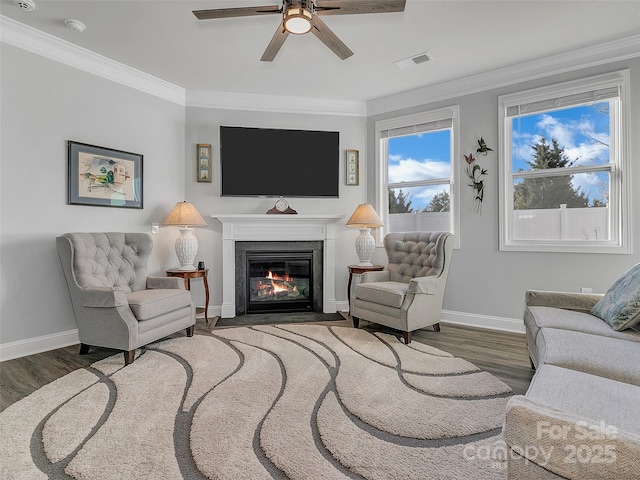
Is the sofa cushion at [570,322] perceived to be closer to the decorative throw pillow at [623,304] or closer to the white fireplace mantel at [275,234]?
the decorative throw pillow at [623,304]

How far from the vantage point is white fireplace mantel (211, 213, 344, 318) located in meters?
3.98

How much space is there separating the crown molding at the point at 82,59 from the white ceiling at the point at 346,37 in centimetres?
8

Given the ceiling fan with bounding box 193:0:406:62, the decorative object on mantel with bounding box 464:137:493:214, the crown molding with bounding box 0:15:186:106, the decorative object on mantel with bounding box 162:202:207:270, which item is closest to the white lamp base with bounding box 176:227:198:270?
the decorative object on mantel with bounding box 162:202:207:270

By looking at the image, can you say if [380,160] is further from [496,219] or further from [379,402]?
[379,402]

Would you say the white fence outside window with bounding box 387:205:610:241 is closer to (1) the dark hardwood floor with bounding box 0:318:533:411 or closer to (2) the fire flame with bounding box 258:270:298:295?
(1) the dark hardwood floor with bounding box 0:318:533:411

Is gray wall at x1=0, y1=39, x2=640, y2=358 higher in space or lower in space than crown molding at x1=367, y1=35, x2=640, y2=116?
lower

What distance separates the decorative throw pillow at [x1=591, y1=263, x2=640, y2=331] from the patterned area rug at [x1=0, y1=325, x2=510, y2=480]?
76cm

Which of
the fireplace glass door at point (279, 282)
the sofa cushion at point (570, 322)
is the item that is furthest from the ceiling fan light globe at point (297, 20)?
the fireplace glass door at point (279, 282)

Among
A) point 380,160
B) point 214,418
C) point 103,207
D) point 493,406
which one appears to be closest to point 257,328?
point 214,418

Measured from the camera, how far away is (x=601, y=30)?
2791 mm

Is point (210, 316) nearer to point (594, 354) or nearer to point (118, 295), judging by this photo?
point (118, 295)

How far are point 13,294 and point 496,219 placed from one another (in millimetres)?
4587

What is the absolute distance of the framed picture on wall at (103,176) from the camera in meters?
3.10

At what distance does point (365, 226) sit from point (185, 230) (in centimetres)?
209
